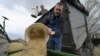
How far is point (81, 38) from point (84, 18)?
1288mm

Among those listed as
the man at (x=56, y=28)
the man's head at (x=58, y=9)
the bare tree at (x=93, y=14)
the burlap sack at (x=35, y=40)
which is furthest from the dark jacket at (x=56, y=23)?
the bare tree at (x=93, y=14)

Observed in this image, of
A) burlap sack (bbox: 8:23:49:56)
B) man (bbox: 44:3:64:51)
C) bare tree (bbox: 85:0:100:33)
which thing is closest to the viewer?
burlap sack (bbox: 8:23:49:56)

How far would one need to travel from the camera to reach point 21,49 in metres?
5.08

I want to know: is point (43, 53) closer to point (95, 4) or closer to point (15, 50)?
point (15, 50)

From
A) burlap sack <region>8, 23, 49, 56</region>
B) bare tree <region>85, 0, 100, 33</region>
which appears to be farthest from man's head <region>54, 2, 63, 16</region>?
bare tree <region>85, 0, 100, 33</region>

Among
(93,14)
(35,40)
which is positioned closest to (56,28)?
(35,40)

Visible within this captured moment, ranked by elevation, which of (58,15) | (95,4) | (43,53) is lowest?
(43,53)

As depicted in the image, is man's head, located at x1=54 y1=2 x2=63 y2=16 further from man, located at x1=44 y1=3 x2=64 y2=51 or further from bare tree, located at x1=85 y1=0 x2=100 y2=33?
bare tree, located at x1=85 y1=0 x2=100 y2=33

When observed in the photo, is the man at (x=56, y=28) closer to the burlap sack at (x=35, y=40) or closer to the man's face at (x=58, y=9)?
the man's face at (x=58, y=9)

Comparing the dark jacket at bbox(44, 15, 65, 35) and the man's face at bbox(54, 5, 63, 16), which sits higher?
the man's face at bbox(54, 5, 63, 16)

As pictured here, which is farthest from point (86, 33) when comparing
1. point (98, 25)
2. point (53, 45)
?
point (98, 25)

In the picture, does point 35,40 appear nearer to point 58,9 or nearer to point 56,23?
point 58,9

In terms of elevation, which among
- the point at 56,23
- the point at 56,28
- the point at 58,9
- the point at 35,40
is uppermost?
the point at 58,9

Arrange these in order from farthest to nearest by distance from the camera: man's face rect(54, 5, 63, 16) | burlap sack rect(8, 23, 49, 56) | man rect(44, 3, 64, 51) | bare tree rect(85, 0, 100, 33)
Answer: bare tree rect(85, 0, 100, 33) → man rect(44, 3, 64, 51) → man's face rect(54, 5, 63, 16) → burlap sack rect(8, 23, 49, 56)
